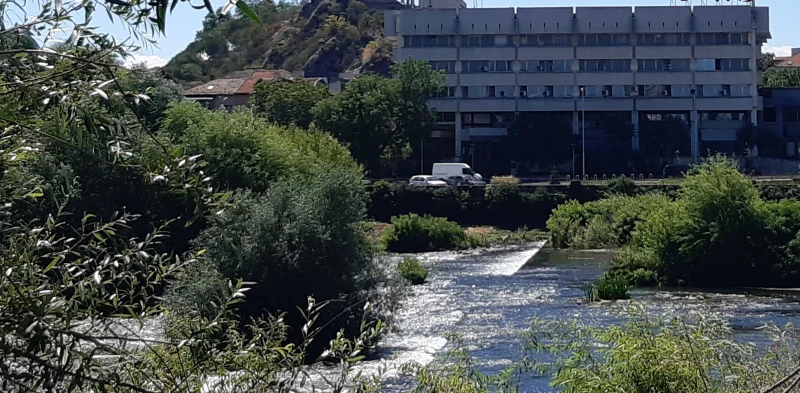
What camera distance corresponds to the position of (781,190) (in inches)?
2344

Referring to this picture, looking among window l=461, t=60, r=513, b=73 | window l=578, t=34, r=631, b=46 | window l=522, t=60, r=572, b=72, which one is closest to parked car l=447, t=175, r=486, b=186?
window l=461, t=60, r=513, b=73

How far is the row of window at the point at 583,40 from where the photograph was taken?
8688 cm

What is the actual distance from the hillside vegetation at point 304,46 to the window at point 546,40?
4430 centimetres

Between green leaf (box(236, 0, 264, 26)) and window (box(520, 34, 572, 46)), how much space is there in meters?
87.2

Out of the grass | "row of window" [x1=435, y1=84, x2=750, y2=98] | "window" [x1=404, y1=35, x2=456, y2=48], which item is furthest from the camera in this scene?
"window" [x1=404, y1=35, x2=456, y2=48]

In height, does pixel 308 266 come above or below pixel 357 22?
below

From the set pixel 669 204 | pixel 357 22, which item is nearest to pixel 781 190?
pixel 669 204

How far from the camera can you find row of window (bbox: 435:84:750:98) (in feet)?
284

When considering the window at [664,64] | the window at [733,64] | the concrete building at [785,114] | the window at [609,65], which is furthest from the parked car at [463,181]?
the concrete building at [785,114]

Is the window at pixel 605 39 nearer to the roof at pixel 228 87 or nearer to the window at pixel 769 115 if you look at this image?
the window at pixel 769 115

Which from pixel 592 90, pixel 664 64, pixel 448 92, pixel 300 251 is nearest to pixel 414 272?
pixel 300 251

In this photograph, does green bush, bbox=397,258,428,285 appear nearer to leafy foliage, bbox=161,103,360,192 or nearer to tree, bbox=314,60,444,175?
leafy foliage, bbox=161,103,360,192

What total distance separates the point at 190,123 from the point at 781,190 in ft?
119

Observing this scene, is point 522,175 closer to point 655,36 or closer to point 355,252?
point 655,36
